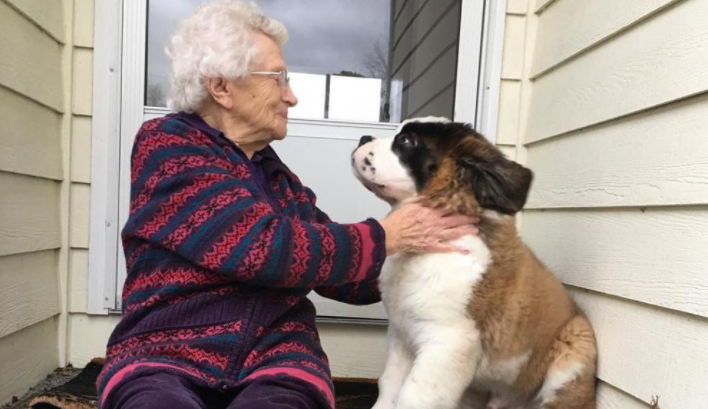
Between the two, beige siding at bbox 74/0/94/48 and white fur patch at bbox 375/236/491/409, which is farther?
beige siding at bbox 74/0/94/48

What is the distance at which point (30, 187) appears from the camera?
279cm

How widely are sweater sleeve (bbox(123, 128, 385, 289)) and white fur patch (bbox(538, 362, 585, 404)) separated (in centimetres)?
81

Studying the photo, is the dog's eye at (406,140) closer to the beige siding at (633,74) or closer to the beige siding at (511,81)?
the beige siding at (633,74)

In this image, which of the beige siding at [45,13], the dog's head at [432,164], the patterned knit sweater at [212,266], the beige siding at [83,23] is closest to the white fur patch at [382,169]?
the dog's head at [432,164]

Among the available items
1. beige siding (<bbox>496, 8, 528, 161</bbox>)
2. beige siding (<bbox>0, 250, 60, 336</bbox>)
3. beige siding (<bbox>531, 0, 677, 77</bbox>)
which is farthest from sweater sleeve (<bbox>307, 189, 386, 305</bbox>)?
beige siding (<bbox>0, 250, 60, 336</bbox>)

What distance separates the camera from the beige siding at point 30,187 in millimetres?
2568

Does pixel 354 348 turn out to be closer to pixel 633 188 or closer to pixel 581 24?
pixel 633 188

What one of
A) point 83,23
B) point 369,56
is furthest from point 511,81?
point 83,23

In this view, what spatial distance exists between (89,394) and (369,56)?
2.32m

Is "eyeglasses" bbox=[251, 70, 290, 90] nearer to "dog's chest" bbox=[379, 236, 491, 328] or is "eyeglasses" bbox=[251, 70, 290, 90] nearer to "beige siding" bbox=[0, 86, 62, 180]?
"dog's chest" bbox=[379, 236, 491, 328]

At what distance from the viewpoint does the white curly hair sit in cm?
201

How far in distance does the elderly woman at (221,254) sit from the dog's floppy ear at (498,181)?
141mm

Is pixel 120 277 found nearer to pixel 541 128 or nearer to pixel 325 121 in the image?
pixel 325 121

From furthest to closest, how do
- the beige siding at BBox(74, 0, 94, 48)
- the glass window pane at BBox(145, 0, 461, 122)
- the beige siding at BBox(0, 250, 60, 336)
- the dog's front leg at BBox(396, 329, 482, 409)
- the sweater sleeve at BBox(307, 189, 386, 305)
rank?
the glass window pane at BBox(145, 0, 461, 122), the beige siding at BBox(74, 0, 94, 48), the beige siding at BBox(0, 250, 60, 336), the sweater sleeve at BBox(307, 189, 386, 305), the dog's front leg at BBox(396, 329, 482, 409)
